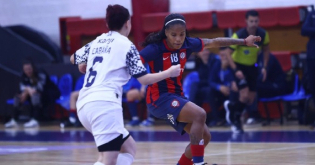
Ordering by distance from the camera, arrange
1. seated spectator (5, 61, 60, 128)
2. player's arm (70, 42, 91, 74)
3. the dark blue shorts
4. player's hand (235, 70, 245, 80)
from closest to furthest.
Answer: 1. player's arm (70, 42, 91, 74)
2. the dark blue shorts
3. player's hand (235, 70, 245, 80)
4. seated spectator (5, 61, 60, 128)

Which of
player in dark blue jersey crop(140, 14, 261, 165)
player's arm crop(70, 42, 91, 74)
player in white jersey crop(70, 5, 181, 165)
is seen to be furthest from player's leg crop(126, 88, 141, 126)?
player in white jersey crop(70, 5, 181, 165)

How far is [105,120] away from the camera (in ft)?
14.9

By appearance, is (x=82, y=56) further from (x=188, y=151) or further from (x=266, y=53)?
(x=266, y=53)

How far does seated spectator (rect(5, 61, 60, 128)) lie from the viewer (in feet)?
46.2

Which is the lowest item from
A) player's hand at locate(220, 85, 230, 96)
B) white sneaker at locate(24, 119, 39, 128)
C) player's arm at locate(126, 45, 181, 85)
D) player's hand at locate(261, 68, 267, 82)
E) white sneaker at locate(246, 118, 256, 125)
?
white sneaker at locate(24, 119, 39, 128)

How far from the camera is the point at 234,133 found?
34.6ft

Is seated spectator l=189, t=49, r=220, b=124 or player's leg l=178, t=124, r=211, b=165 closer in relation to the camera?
player's leg l=178, t=124, r=211, b=165

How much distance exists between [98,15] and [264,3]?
4394 millimetres

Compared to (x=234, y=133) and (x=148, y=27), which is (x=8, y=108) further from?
(x=234, y=133)

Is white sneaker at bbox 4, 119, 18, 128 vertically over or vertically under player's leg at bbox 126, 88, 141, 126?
under

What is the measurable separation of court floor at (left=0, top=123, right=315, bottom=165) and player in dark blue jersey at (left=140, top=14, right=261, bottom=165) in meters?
0.89

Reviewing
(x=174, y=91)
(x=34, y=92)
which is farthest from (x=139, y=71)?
(x=34, y=92)

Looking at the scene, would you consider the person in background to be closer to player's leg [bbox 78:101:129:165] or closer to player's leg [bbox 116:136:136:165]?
player's leg [bbox 116:136:136:165]

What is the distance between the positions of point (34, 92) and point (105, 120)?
9.86m
